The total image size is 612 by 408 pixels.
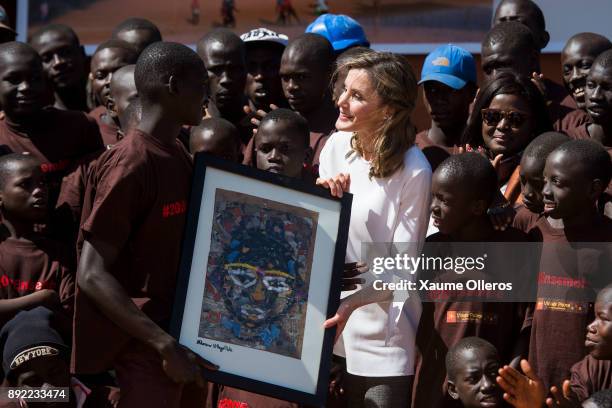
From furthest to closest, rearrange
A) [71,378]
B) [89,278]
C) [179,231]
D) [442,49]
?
[442,49], [71,378], [179,231], [89,278]

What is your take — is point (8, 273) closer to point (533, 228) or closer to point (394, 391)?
point (394, 391)

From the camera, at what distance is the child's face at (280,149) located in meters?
4.71

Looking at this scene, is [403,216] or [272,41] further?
[272,41]

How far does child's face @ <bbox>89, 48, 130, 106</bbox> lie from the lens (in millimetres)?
6035

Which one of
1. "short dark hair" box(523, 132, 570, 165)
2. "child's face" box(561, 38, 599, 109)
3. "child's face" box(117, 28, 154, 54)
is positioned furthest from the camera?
"child's face" box(117, 28, 154, 54)

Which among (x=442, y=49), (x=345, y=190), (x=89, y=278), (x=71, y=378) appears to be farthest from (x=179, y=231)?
(x=442, y=49)

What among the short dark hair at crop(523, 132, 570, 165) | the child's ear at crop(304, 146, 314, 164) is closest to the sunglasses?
the short dark hair at crop(523, 132, 570, 165)

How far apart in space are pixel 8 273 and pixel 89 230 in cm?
183

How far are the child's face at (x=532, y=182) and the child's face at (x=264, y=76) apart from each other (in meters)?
1.75

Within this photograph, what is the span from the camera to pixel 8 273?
5051 millimetres

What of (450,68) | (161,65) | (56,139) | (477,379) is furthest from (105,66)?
(477,379)

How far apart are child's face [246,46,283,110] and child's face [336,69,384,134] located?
1.63 metres

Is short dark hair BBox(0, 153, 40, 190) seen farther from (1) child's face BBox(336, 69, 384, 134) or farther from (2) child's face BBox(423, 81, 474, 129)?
(2) child's face BBox(423, 81, 474, 129)

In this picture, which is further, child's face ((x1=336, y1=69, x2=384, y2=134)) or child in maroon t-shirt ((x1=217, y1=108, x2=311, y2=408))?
child in maroon t-shirt ((x1=217, y1=108, x2=311, y2=408))
